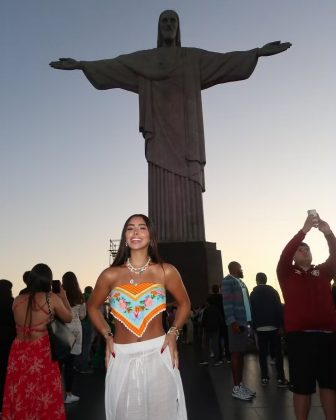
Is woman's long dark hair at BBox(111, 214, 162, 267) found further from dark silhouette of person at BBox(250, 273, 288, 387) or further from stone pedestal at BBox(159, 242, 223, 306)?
stone pedestal at BBox(159, 242, 223, 306)

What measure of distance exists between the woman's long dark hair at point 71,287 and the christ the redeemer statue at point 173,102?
512 centimetres

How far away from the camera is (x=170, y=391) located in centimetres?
212

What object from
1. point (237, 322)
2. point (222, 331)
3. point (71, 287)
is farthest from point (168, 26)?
point (237, 322)

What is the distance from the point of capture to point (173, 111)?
11.6 metres

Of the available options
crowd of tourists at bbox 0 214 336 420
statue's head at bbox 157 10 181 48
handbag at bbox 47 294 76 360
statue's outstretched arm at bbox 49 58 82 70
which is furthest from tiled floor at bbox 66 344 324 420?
statue's head at bbox 157 10 181 48

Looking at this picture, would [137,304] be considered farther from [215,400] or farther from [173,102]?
[173,102]

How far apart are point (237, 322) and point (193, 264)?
17.8 ft

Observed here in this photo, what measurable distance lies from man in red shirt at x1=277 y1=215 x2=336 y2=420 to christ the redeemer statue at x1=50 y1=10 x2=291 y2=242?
7.64m

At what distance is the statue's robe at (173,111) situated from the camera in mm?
11242

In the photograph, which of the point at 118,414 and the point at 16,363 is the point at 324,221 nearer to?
the point at 118,414

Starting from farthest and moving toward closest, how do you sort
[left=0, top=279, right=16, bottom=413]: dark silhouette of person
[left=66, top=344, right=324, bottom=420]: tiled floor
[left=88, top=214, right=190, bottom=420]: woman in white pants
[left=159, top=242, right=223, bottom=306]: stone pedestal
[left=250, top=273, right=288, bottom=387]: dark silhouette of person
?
1. [left=159, top=242, right=223, bottom=306]: stone pedestal
2. [left=250, top=273, right=288, bottom=387]: dark silhouette of person
3. [left=0, top=279, right=16, bottom=413]: dark silhouette of person
4. [left=66, top=344, right=324, bottom=420]: tiled floor
5. [left=88, top=214, right=190, bottom=420]: woman in white pants

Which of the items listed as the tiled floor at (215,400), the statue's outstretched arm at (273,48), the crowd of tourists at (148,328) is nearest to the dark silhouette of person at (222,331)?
the tiled floor at (215,400)

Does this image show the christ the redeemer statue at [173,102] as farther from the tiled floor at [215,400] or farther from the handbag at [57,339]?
the handbag at [57,339]

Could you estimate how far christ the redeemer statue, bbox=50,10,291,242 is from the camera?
11234mm
